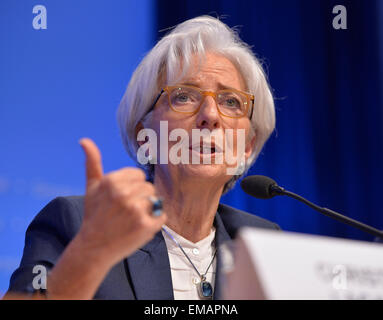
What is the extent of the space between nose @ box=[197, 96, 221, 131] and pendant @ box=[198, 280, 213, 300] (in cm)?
43

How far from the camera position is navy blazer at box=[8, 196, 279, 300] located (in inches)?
42.8

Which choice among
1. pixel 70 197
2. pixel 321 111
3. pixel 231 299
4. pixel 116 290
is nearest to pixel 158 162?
pixel 70 197

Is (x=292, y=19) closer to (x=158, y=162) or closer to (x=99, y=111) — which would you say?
(x=99, y=111)

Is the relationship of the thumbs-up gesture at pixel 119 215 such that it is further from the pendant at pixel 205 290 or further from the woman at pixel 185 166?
the pendant at pixel 205 290

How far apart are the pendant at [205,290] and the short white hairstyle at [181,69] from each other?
489mm

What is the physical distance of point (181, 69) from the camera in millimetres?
1458

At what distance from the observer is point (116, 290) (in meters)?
1.09

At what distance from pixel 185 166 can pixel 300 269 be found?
877mm

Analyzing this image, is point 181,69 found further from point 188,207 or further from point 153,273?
point 153,273

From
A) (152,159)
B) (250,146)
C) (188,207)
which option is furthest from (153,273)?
(250,146)

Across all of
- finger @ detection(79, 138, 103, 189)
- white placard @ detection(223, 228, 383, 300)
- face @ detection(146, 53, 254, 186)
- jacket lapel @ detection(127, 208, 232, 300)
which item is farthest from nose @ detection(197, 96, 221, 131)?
white placard @ detection(223, 228, 383, 300)

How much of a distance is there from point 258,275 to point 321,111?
6.54ft

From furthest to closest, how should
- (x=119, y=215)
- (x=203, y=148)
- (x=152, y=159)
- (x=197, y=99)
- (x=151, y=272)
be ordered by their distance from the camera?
1. (x=152, y=159)
2. (x=197, y=99)
3. (x=203, y=148)
4. (x=151, y=272)
5. (x=119, y=215)
